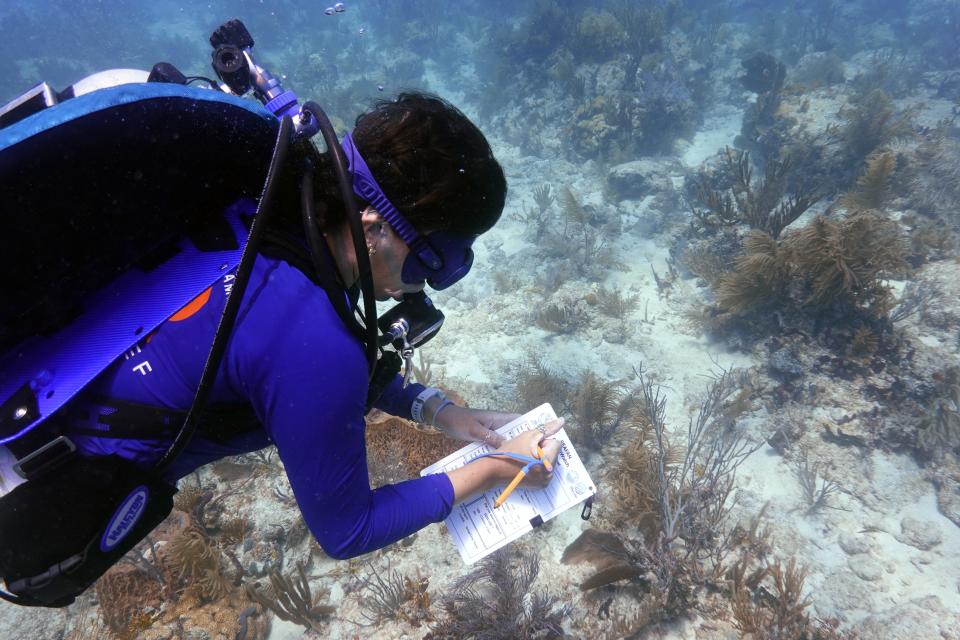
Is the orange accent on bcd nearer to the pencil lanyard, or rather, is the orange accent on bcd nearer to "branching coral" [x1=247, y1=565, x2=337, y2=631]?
the pencil lanyard

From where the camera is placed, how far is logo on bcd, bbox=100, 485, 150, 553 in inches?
48.4

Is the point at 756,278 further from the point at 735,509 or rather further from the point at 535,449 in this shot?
the point at 535,449

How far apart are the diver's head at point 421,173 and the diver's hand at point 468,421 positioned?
1145 millimetres

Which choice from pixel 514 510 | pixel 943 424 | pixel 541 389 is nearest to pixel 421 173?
pixel 514 510

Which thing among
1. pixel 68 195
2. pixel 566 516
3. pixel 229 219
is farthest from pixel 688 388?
pixel 68 195

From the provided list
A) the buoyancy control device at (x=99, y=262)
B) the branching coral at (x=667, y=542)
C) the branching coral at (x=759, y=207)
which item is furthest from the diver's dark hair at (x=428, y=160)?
the branching coral at (x=759, y=207)

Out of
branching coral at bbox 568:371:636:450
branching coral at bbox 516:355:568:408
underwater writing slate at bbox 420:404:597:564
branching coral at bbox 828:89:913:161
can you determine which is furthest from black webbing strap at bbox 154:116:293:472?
branching coral at bbox 828:89:913:161

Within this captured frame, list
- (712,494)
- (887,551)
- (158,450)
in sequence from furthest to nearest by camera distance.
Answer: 1. (887,551)
2. (712,494)
3. (158,450)

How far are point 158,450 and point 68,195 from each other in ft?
2.43

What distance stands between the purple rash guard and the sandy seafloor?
259cm

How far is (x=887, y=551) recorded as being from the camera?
3.80m

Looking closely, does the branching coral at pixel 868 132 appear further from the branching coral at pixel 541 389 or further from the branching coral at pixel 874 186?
the branching coral at pixel 541 389

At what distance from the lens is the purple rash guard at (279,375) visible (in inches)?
47.7

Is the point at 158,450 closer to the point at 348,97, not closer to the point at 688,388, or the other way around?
the point at 688,388
